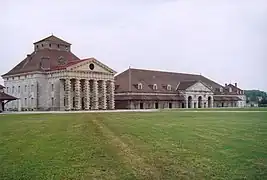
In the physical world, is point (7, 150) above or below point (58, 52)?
below

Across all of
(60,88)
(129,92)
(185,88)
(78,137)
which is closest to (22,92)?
(60,88)

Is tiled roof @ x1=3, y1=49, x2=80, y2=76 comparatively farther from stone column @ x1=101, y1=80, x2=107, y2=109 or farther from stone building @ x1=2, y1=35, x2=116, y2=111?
stone column @ x1=101, y1=80, x2=107, y2=109

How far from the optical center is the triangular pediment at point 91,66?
239ft

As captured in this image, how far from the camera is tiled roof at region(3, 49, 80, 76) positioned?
3049 inches

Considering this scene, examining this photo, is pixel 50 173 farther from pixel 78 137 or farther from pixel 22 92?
pixel 22 92

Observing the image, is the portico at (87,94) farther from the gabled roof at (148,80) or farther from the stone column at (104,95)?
the gabled roof at (148,80)

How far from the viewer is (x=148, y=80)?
90688 millimetres

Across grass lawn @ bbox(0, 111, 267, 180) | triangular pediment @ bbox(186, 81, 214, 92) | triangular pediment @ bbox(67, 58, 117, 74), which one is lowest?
grass lawn @ bbox(0, 111, 267, 180)

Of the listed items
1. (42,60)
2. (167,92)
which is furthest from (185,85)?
(42,60)

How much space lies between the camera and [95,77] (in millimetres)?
76188

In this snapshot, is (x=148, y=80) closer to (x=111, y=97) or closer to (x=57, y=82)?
(x=111, y=97)

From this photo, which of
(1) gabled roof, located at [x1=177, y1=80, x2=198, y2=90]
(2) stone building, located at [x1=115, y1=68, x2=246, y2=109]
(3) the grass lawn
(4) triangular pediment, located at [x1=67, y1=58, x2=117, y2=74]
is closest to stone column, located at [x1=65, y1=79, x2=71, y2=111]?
(4) triangular pediment, located at [x1=67, y1=58, x2=117, y2=74]

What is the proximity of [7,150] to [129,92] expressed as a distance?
6755 cm

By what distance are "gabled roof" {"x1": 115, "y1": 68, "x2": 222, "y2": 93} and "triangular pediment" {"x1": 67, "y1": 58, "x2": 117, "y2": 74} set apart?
640 centimetres
